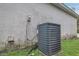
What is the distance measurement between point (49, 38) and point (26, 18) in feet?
2.63

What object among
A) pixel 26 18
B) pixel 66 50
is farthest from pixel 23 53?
pixel 66 50

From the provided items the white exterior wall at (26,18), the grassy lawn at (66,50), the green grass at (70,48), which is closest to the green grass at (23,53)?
the grassy lawn at (66,50)

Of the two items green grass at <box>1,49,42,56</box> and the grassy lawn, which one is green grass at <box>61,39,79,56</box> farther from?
green grass at <box>1,49,42,56</box>

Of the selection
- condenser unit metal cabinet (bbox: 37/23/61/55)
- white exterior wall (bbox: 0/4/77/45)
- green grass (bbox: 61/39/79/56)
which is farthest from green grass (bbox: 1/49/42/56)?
green grass (bbox: 61/39/79/56)

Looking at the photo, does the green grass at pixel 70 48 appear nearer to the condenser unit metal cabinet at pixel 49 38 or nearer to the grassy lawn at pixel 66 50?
the grassy lawn at pixel 66 50

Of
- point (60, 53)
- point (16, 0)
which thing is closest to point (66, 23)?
point (60, 53)

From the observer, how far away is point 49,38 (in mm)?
4000

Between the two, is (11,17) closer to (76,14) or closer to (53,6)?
(53,6)

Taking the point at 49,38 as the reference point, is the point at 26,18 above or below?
above

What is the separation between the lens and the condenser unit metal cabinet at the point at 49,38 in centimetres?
400

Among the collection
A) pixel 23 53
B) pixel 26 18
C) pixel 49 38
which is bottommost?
pixel 23 53

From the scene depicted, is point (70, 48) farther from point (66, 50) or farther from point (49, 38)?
point (49, 38)

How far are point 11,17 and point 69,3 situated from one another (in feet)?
5.24

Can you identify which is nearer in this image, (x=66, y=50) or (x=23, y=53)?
(x=23, y=53)
